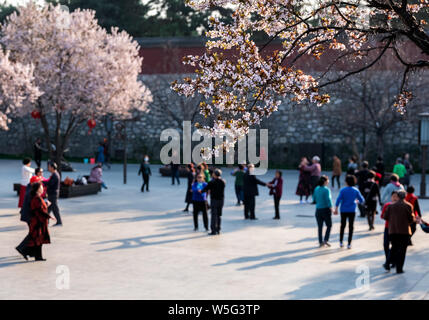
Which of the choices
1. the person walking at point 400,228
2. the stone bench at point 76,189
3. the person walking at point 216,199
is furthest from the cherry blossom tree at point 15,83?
the person walking at point 400,228

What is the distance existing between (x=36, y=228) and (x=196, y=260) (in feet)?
10.2

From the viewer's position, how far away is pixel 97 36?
27453 mm

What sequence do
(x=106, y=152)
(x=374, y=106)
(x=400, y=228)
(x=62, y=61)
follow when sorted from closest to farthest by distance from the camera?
(x=400, y=228) < (x=62, y=61) < (x=374, y=106) < (x=106, y=152)

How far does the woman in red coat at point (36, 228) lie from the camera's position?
12.1m

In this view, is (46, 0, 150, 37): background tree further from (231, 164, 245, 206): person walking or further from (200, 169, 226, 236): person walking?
Answer: (200, 169, 226, 236): person walking

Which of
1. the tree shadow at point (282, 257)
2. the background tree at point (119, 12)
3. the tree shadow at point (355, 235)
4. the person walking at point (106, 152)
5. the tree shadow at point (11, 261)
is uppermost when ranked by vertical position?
the background tree at point (119, 12)

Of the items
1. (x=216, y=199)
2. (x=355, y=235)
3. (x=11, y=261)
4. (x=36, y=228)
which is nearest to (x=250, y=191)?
(x=216, y=199)

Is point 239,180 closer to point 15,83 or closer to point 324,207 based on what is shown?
point 324,207

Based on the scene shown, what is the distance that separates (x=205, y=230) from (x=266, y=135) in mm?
21641

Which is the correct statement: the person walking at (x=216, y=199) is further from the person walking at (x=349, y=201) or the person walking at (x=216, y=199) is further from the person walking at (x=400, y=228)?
the person walking at (x=400, y=228)

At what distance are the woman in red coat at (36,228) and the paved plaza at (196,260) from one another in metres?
0.22

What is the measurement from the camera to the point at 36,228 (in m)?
12.2

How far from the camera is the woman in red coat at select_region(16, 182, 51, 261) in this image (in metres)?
12.1

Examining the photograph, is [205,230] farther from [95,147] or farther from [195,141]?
[95,147]
